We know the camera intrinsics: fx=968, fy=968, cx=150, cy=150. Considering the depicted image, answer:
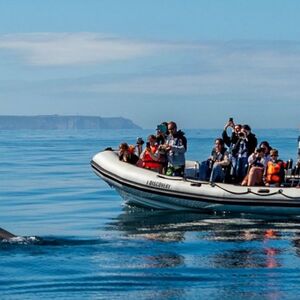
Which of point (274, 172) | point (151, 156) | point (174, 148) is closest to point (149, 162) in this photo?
point (151, 156)

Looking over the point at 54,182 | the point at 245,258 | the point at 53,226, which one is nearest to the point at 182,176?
the point at 53,226

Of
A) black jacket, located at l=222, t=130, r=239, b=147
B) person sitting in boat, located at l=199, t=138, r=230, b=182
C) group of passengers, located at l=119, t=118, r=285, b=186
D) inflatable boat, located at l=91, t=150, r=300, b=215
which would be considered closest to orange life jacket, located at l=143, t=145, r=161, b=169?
group of passengers, located at l=119, t=118, r=285, b=186

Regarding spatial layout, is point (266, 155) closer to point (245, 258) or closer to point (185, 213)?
point (185, 213)

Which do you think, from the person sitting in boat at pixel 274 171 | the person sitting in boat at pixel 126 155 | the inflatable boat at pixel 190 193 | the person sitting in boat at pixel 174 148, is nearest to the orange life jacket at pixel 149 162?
the inflatable boat at pixel 190 193

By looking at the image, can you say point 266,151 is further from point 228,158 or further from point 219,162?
point 219,162

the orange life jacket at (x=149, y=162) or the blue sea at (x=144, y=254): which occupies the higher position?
the orange life jacket at (x=149, y=162)

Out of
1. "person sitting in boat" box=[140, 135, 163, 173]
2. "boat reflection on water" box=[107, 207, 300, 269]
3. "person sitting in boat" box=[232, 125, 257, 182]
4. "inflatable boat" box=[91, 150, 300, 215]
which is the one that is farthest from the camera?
"person sitting in boat" box=[140, 135, 163, 173]

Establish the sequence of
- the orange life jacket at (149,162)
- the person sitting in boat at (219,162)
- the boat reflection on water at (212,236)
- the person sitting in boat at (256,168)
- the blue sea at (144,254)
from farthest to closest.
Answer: the orange life jacket at (149,162)
the person sitting in boat at (219,162)
the person sitting in boat at (256,168)
the boat reflection on water at (212,236)
the blue sea at (144,254)

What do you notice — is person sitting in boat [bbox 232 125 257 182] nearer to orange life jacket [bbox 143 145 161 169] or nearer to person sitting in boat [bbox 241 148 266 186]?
person sitting in boat [bbox 241 148 266 186]

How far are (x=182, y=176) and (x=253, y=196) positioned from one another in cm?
201

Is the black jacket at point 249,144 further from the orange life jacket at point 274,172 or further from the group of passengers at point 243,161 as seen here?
the orange life jacket at point 274,172

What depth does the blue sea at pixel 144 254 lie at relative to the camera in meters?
12.4

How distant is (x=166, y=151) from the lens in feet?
68.2

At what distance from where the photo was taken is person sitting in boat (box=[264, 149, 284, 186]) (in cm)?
1995
